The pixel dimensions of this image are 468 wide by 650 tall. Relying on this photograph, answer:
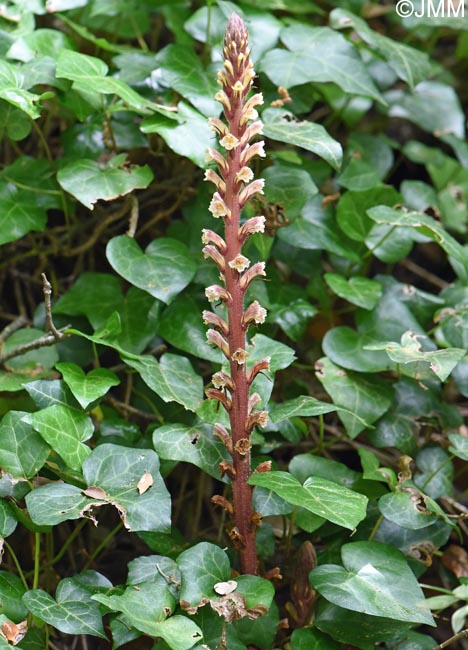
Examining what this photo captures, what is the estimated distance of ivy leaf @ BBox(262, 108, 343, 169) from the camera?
5.31 feet

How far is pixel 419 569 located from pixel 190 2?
1569 mm

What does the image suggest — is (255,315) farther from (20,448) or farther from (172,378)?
(20,448)

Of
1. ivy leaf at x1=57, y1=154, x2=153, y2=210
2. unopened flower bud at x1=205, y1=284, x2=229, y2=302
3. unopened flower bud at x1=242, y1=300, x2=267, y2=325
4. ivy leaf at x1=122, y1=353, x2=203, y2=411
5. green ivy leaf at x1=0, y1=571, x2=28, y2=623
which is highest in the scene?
unopened flower bud at x1=205, y1=284, x2=229, y2=302

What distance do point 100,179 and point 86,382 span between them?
464 mm

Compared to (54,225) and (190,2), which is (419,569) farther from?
(190,2)

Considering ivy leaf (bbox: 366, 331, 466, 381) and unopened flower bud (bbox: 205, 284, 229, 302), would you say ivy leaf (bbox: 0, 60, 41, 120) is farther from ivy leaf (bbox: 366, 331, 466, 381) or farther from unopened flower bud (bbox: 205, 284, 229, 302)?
ivy leaf (bbox: 366, 331, 466, 381)

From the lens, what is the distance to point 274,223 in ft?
5.76

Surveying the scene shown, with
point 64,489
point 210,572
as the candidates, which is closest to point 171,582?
point 210,572

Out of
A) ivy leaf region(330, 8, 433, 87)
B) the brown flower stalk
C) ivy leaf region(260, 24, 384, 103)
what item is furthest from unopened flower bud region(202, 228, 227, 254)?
ivy leaf region(330, 8, 433, 87)

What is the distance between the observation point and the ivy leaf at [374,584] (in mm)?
1274

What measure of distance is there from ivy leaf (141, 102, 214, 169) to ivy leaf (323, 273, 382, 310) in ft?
1.35

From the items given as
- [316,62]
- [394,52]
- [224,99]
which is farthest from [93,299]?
[394,52]

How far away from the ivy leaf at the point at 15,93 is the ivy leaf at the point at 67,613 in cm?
92

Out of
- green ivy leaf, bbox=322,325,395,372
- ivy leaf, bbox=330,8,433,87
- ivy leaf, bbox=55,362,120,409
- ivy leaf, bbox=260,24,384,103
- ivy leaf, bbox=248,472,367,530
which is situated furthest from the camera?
ivy leaf, bbox=330,8,433,87
